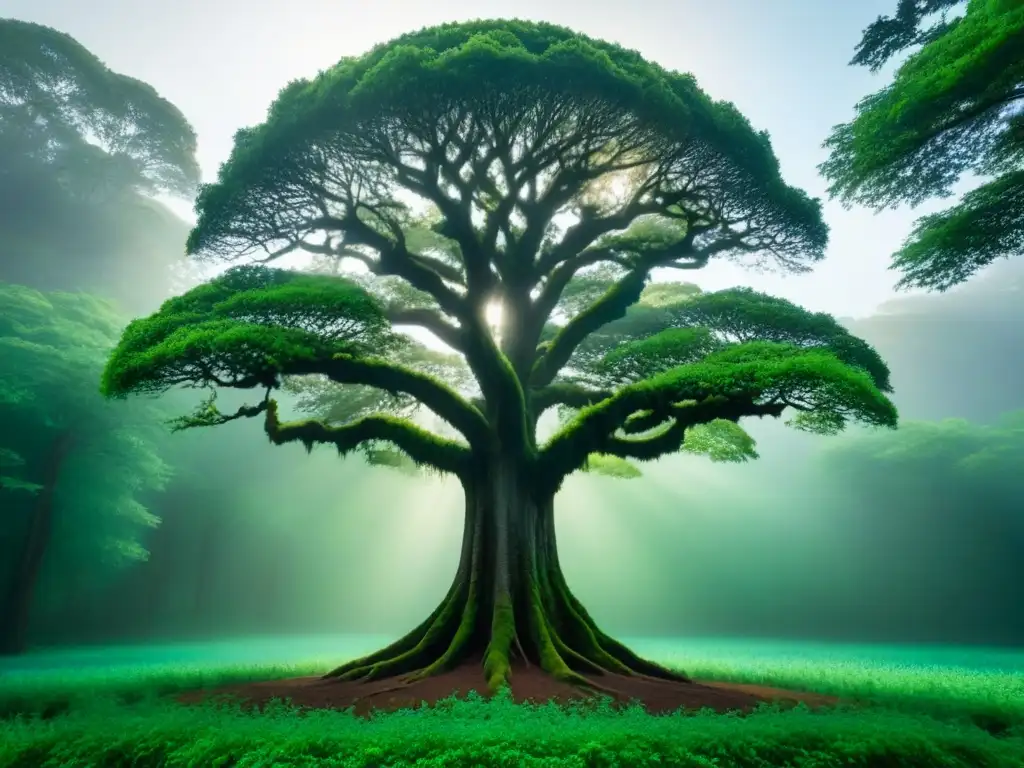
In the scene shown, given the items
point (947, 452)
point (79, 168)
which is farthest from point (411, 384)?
point (79, 168)

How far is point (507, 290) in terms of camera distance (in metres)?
10.9

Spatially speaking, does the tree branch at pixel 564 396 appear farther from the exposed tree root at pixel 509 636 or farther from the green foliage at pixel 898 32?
the green foliage at pixel 898 32

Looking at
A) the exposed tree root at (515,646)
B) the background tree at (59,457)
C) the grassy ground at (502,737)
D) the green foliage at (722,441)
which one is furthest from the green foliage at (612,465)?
the background tree at (59,457)

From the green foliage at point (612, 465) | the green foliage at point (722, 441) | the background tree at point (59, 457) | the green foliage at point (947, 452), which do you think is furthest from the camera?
the green foliage at point (947, 452)

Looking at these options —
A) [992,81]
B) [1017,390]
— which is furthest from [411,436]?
[1017,390]

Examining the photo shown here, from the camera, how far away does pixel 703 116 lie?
823cm

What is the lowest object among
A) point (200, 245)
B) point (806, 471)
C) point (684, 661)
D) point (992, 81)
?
point (684, 661)

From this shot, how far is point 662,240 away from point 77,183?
1375 inches

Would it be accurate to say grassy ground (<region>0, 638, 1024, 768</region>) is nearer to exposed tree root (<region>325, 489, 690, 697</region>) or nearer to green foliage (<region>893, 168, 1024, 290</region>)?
exposed tree root (<region>325, 489, 690, 697</region>)

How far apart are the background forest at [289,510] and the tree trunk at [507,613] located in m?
14.8

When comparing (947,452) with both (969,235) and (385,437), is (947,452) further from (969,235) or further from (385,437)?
(385,437)

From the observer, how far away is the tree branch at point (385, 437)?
9703 mm

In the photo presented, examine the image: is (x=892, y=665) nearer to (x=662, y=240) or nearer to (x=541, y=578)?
(x=541, y=578)

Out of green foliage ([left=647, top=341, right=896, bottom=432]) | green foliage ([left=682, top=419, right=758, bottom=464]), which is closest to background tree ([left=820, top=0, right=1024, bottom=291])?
green foliage ([left=647, top=341, right=896, bottom=432])
